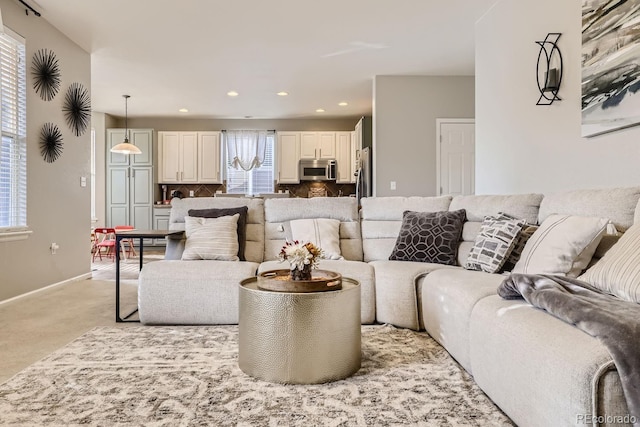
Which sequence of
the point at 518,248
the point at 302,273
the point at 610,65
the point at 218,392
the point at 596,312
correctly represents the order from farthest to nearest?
the point at 518,248
the point at 610,65
the point at 302,273
the point at 218,392
the point at 596,312

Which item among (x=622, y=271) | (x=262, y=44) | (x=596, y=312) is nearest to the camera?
(x=596, y=312)

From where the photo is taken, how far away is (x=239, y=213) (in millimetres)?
3619

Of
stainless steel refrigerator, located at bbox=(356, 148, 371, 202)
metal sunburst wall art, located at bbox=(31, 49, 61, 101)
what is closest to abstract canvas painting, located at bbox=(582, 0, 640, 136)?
stainless steel refrigerator, located at bbox=(356, 148, 371, 202)

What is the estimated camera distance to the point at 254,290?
2143 mm

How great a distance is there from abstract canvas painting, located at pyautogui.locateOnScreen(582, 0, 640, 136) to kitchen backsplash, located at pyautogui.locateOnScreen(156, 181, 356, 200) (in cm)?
668

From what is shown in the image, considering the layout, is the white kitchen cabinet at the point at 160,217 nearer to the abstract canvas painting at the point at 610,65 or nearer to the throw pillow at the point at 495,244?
the throw pillow at the point at 495,244

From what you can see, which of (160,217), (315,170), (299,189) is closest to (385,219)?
(315,170)

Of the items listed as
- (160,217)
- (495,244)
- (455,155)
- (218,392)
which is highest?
(455,155)

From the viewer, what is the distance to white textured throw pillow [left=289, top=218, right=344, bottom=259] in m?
3.51

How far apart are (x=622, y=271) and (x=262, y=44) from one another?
13.9 ft

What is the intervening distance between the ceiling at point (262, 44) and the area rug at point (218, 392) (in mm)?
3011

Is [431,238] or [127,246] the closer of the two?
[431,238]

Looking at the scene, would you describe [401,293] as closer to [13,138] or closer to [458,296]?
[458,296]

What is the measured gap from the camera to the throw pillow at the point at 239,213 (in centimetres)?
353
